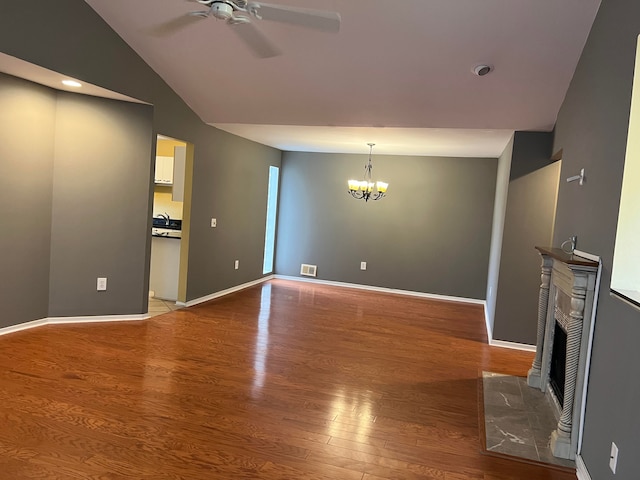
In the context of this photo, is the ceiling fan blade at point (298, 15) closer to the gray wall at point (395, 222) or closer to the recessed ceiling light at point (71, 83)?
the recessed ceiling light at point (71, 83)

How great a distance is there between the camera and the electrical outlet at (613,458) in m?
2.06

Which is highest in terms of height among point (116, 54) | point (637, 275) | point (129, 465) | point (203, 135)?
point (116, 54)

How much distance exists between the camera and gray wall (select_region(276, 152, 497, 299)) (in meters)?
7.18

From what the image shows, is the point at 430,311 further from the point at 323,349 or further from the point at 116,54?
the point at 116,54

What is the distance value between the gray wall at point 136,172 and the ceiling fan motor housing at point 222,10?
1.63 m

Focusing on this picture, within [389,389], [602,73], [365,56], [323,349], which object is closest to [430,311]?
[323,349]

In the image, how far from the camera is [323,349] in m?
4.48

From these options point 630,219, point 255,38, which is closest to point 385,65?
point 255,38

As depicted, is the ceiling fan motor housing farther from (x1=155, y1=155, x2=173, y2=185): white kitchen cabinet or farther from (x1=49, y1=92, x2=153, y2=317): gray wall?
(x1=155, y1=155, x2=173, y2=185): white kitchen cabinet

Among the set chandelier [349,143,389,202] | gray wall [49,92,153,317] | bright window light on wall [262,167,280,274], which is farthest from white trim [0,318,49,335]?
chandelier [349,143,389,202]

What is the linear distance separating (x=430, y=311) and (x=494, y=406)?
9.99 feet

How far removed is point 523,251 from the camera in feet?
16.4

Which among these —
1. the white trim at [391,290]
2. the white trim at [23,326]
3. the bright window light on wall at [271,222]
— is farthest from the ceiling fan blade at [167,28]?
the white trim at [391,290]

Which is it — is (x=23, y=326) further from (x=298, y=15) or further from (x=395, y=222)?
(x=395, y=222)
